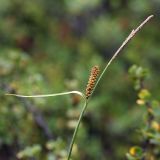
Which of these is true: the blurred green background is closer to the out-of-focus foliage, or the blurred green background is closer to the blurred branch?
the blurred branch

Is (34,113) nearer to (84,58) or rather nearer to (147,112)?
(147,112)

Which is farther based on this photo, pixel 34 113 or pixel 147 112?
pixel 34 113

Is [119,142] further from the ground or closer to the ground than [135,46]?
closer to the ground

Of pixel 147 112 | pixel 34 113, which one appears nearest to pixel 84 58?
pixel 34 113

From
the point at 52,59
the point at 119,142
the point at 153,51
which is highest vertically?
the point at 52,59

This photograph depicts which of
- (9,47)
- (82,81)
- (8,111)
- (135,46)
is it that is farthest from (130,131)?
(8,111)

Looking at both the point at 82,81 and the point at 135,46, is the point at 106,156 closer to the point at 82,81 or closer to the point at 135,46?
the point at 82,81

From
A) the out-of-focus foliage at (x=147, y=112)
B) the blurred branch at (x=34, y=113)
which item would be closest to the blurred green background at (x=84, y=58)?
the blurred branch at (x=34, y=113)

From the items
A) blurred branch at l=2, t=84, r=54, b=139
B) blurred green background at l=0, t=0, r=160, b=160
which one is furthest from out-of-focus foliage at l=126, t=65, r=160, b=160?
blurred green background at l=0, t=0, r=160, b=160

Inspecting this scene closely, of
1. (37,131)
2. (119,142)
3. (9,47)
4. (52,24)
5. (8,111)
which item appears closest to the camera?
(8,111)
